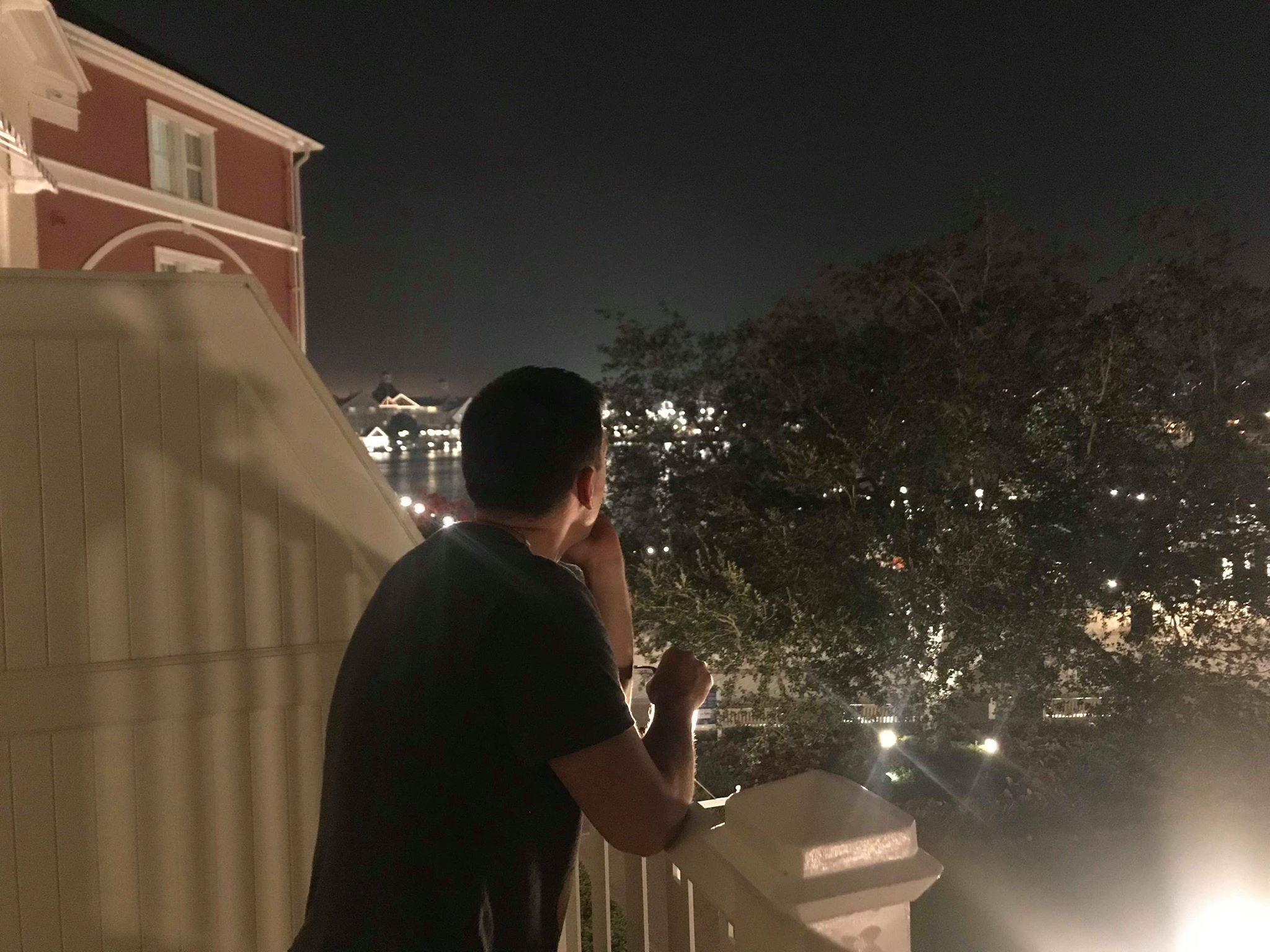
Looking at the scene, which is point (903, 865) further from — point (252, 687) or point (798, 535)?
point (798, 535)

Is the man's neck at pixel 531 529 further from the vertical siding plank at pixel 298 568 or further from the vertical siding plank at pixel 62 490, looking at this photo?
the vertical siding plank at pixel 62 490

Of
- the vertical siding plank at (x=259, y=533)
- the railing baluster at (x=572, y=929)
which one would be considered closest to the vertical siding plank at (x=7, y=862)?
the vertical siding plank at (x=259, y=533)

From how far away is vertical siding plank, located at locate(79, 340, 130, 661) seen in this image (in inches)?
75.5

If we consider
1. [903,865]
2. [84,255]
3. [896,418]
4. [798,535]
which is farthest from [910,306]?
[903,865]

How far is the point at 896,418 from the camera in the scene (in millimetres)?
10562

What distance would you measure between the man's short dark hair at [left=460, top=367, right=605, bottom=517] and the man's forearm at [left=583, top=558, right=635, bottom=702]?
0.33m

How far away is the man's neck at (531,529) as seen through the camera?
3.77 ft

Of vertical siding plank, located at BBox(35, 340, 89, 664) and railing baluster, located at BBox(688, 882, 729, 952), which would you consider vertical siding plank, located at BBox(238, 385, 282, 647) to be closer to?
vertical siding plank, located at BBox(35, 340, 89, 664)

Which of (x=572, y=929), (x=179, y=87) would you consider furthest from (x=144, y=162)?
(x=572, y=929)

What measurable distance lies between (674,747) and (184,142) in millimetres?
13572

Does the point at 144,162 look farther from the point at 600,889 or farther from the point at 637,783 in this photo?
the point at 637,783

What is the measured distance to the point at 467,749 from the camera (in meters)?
1.02

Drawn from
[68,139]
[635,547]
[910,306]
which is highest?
[68,139]

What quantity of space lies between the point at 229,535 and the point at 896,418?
31.3ft
